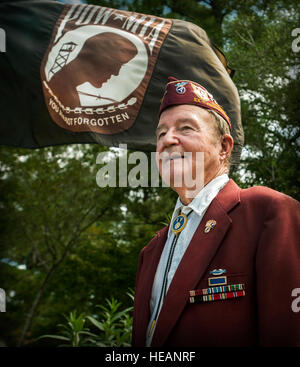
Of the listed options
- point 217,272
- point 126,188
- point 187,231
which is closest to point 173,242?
point 187,231

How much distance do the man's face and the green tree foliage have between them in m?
6.94

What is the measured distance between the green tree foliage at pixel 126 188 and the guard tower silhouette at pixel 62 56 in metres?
5.76

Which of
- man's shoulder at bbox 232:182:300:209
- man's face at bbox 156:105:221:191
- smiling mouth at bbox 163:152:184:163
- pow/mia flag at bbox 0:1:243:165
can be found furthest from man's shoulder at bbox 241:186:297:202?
pow/mia flag at bbox 0:1:243:165

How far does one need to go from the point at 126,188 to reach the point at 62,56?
7.43 m

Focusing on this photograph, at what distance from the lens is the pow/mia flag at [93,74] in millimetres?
3328

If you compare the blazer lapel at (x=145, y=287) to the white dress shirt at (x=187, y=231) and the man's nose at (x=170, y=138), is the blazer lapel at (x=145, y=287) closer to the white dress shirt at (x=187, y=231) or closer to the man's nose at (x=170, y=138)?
the white dress shirt at (x=187, y=231)

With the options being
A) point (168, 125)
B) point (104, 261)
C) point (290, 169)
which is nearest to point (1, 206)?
point (104, 261)

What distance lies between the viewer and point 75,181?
35.4 feet

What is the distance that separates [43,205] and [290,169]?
23.0 feet

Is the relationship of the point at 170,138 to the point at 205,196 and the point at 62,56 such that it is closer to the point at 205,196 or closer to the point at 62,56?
the point at 205,196

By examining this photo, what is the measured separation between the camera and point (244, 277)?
1339 millimetres

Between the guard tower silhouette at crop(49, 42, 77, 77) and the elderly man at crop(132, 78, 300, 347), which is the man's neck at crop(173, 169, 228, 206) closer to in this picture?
the elderly man at crop(132, 78, 300, 347)

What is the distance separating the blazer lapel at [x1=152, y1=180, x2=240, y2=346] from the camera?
1.39 meters

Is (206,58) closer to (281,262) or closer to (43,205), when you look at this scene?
(281,262)
